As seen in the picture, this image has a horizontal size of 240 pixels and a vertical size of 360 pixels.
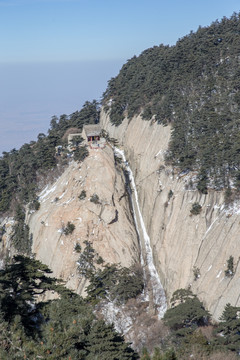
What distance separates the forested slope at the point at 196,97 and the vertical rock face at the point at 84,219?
730 cm

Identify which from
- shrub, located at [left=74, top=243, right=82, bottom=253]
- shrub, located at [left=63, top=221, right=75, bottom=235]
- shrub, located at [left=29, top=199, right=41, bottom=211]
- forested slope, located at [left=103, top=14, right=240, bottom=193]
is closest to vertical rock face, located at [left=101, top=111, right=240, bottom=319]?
forested slope, located at [left=103, top=14, right=240, bottom=193]

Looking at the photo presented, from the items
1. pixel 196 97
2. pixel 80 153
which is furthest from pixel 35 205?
pixel 196 97

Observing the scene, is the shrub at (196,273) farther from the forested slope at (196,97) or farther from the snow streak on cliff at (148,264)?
the forested slope at (196,97)

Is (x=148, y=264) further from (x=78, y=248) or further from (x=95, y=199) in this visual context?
(x=95, y=199)

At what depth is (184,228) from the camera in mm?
40688

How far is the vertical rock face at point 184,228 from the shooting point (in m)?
33.8

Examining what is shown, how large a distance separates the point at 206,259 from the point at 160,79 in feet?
97.5

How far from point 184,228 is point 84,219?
990 centimetres

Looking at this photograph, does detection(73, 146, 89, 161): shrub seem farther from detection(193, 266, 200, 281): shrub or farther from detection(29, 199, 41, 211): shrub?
detection(193, 266, 200, 281): shrub

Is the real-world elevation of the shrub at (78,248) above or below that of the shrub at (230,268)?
below

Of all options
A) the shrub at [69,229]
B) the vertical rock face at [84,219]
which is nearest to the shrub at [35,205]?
the vertical rock face at [84,219]

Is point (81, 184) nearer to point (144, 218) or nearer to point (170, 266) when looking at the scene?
point (144, 218)

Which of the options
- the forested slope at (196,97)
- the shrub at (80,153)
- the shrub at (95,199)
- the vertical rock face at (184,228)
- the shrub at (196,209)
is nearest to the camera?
the vertical rock face at (184,228)

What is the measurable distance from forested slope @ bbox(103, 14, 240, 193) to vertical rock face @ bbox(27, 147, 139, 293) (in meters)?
7.30
